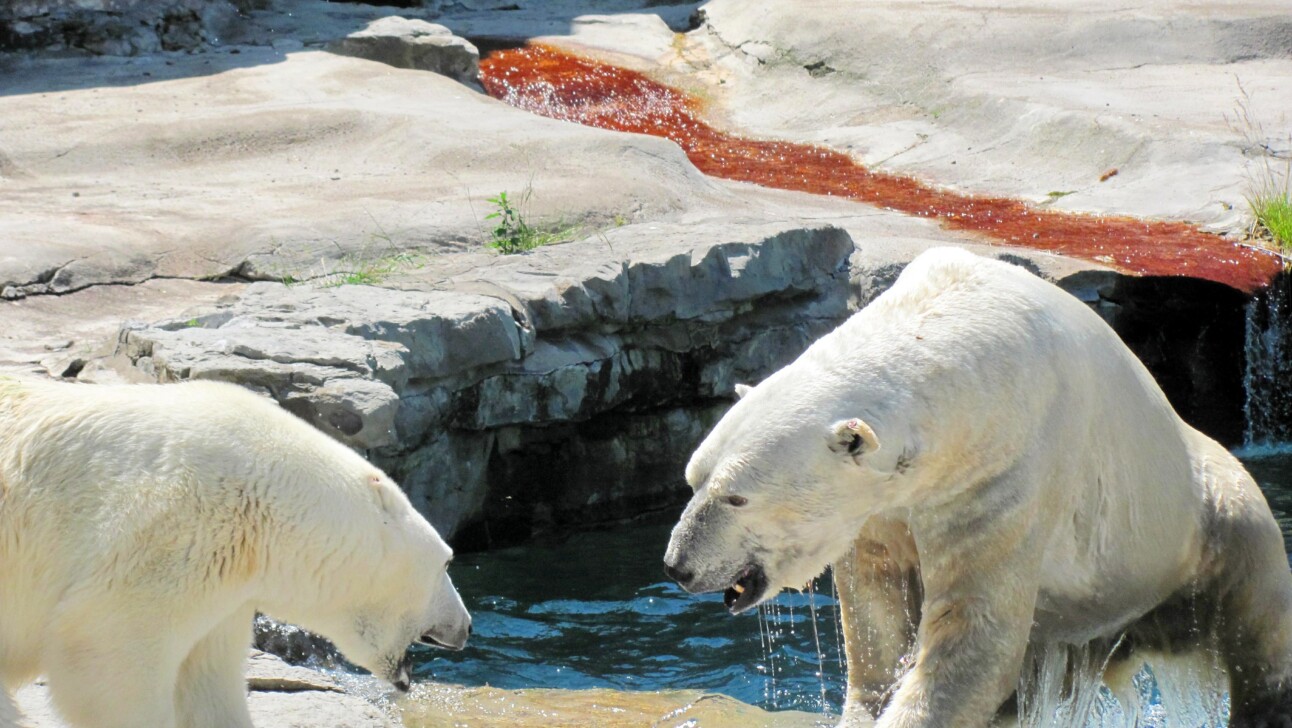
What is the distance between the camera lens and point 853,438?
3066mm

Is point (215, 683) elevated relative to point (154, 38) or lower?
elevated

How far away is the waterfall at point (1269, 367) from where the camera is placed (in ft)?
27.2

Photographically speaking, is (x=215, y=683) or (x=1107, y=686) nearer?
(x=215, y=683)

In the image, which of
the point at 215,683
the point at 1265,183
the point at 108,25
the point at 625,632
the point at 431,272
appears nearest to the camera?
the point at 215,683

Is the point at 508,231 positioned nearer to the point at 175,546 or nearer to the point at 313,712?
the point at 313,712

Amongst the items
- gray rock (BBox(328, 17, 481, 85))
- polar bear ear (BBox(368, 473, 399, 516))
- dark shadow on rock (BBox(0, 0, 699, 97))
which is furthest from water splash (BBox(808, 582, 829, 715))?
gray rock (BBox(328, 17, 481, 85))

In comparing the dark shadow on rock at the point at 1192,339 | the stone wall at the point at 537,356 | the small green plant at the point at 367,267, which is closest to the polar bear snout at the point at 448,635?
the stone wall at the point at 537,356

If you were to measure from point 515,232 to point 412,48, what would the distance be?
5654mm

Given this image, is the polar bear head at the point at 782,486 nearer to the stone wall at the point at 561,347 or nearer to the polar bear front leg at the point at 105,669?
the polar bear front leg at the point at 105,669

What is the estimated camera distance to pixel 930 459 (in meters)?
3.19

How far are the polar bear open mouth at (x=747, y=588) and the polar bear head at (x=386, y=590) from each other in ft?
2.54

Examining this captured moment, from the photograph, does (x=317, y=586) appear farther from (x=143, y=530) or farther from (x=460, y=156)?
(x=460, y=156)

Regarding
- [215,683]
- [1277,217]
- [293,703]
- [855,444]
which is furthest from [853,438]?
[1277,217]

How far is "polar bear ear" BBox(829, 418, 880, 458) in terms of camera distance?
3.04 m
